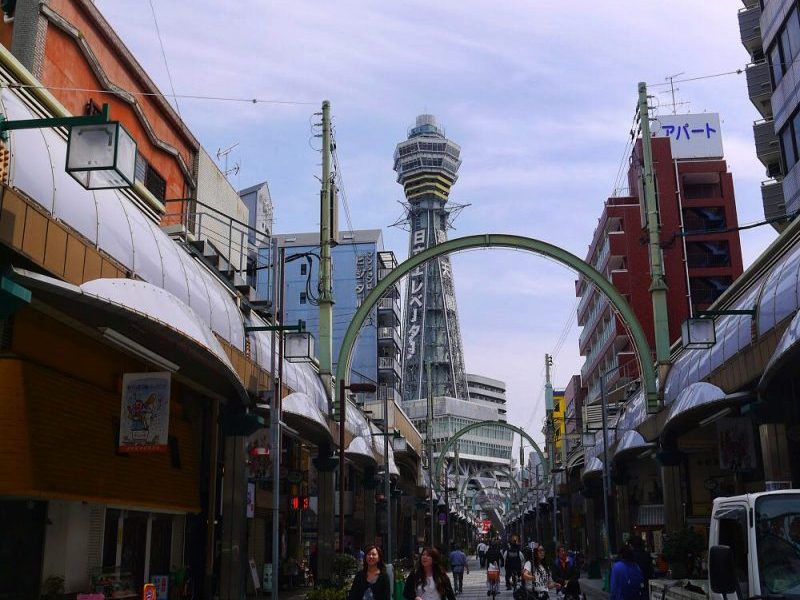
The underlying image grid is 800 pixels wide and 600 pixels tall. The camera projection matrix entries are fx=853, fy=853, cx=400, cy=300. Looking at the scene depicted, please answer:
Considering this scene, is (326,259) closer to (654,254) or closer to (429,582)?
(654,254)

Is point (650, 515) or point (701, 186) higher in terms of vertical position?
point (701, 186)

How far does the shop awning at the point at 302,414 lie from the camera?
23.8 metres

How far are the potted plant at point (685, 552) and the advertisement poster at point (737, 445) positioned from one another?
2.36 meters

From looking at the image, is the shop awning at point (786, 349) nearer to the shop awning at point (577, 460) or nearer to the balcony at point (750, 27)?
the balcony at point (750, 27)

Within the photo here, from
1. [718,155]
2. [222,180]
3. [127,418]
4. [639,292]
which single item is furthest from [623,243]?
[127,418]

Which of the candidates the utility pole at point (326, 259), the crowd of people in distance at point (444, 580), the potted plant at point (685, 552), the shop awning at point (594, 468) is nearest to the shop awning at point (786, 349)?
the crowd of people in distance at point (444, 580)

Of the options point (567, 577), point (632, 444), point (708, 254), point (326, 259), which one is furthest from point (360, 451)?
point (708, 254)

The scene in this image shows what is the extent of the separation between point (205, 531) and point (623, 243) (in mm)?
58014

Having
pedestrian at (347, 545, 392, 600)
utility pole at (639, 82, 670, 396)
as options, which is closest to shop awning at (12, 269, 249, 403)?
pedestrian at (347, 545, 392, 600)

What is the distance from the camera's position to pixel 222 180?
36344 mm

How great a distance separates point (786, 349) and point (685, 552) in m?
10.1

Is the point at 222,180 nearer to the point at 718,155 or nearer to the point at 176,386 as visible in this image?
the point at 176,386

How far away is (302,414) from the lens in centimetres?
2409

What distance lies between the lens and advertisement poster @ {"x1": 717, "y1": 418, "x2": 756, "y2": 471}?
933 inches
